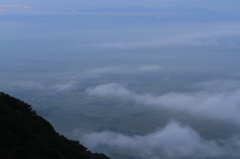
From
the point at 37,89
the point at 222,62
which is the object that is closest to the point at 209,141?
the point at 37,89

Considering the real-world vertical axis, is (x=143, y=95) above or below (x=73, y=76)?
below

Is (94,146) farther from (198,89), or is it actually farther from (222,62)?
(222,62)

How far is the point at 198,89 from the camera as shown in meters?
55.6

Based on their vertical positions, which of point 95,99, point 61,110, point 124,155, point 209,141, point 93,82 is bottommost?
point 124,155

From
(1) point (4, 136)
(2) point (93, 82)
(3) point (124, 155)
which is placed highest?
(2) point (93, 82)

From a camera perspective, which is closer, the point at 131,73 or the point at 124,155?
the point at 124,155

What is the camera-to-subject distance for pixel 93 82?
5706cm

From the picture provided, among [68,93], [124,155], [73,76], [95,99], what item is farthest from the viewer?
[73,76]

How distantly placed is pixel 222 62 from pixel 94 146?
5594 cm

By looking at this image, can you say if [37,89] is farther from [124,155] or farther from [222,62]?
[222,62]

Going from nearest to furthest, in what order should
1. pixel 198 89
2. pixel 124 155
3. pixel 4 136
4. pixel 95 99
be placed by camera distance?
pixel 4 136 → pixel 124 155 → pixel 95 99 → pixel 198 89

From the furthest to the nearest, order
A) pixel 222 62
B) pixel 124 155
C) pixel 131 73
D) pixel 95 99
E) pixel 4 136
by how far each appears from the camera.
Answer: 1. pixel 222 62
2. pixel 131 73
3. pixel 95 99
4. pixel 124 155
5. pixel 4 136

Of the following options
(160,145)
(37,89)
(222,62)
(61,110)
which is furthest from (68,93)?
(222,62)

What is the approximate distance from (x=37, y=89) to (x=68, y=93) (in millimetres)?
4253
